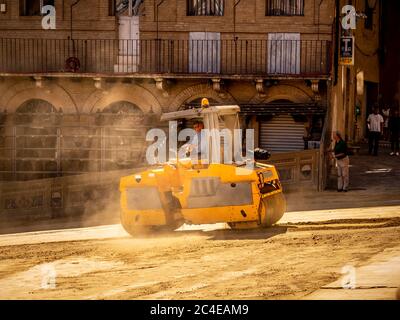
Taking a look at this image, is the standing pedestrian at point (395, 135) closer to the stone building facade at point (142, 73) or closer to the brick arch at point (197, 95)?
the stone building facade at point (142, 73)

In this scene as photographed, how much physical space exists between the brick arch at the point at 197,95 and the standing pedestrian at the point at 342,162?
743 centimetres

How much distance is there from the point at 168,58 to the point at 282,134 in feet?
15.7

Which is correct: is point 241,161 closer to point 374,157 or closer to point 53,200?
point 53,200

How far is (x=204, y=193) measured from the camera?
22.0 metres

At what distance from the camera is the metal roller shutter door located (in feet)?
126

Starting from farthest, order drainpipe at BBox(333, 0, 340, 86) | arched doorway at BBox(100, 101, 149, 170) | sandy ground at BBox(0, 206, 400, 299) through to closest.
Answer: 1. drainpipe at BBox(333, 0, 340, 86)
2. arched doorway at BBox(100, 101, 149, 170)
3. sandy ground at BBox(0, 206, 400, 299)

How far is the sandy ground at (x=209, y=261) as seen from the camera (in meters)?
15.9

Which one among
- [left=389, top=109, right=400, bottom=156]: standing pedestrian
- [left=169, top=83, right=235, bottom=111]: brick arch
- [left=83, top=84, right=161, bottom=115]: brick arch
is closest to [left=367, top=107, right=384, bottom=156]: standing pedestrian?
[left=389, top=109, right=400, bottom=156]: standing pedestrian

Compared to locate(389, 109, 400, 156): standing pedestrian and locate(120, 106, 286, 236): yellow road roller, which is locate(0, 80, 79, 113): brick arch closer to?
locate(389, 109, 400, 156): standing pedestrian

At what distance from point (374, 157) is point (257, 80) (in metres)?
5.36

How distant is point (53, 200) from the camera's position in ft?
106

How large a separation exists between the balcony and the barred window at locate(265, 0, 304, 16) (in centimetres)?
98

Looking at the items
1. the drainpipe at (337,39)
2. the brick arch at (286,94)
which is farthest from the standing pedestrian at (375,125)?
the brick arch at (286,94)
